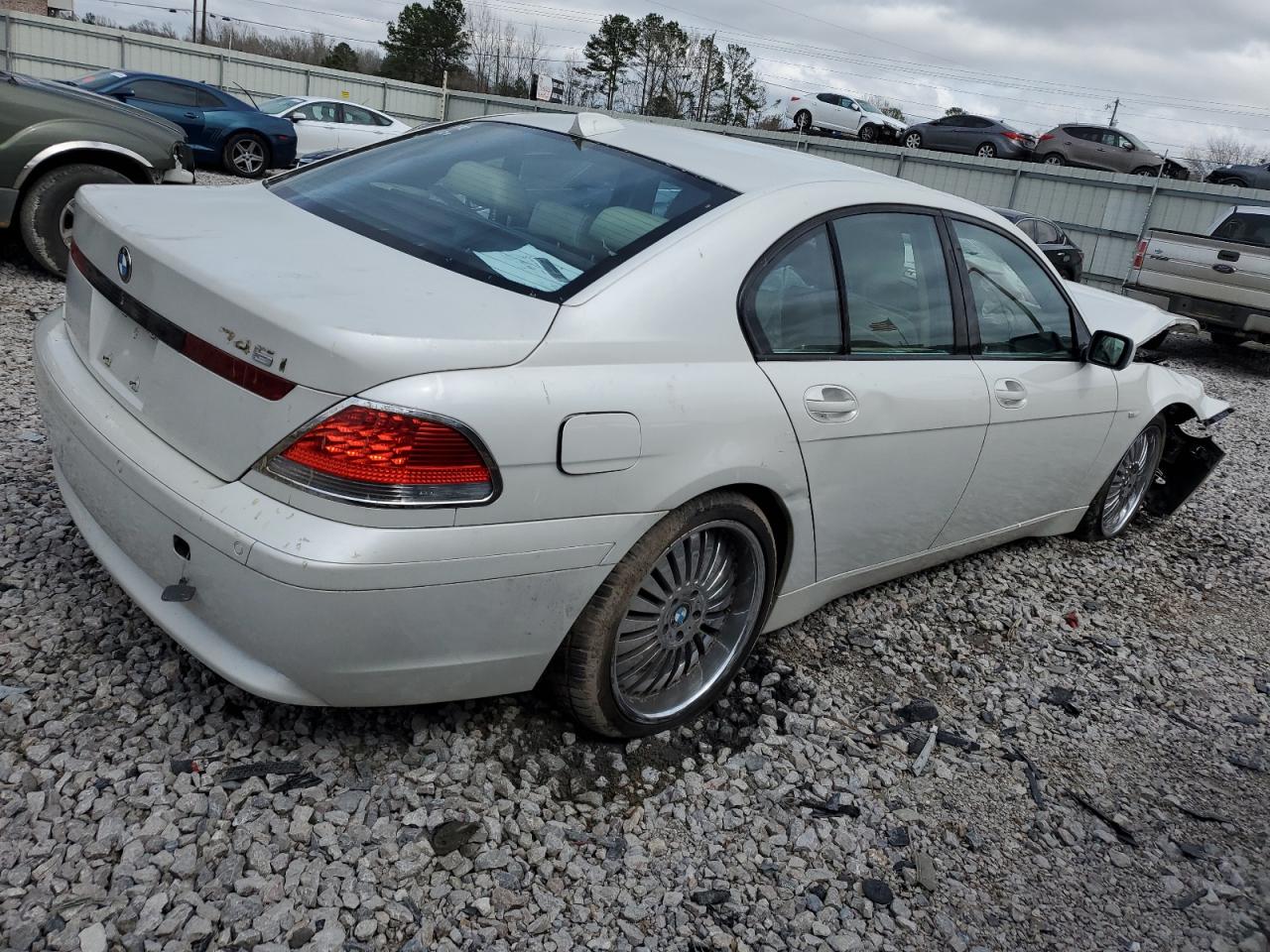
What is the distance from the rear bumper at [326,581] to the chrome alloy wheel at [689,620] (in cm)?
28

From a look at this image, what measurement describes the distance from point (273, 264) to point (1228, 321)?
11565mm

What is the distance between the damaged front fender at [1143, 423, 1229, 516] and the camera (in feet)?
17.3

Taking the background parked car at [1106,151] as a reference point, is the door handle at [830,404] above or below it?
below

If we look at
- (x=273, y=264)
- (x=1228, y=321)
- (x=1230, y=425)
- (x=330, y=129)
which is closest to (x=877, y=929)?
(x=273, y=264)

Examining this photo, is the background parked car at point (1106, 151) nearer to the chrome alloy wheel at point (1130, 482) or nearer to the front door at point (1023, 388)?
the chrome alloy wheel at point (1130, 482)

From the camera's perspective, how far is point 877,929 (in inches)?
92.0

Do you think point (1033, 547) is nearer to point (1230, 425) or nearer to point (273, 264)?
point (273, 264)

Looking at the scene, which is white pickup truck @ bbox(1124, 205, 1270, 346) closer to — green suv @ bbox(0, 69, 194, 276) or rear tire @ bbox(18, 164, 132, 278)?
green suv @ bbox(0, 69, 194, 276)

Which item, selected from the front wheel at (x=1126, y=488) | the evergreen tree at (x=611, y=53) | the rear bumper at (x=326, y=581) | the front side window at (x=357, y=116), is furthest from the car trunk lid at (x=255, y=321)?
the evergreen tree at (x=611, y=53)

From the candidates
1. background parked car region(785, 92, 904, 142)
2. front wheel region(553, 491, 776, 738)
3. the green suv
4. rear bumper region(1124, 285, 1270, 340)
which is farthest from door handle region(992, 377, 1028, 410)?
background parked car region(785, 92, 904, 142)

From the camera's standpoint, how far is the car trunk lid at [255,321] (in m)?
2.05

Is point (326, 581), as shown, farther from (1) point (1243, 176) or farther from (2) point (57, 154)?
(1) point (1243, 176)

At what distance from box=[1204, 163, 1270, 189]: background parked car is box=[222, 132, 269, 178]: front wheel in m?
21.4

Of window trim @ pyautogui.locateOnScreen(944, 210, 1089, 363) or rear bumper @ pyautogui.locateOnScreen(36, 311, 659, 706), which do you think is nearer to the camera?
rear bumper @ pyautogui.locateOnScreen(36, 311, 659, 706)
